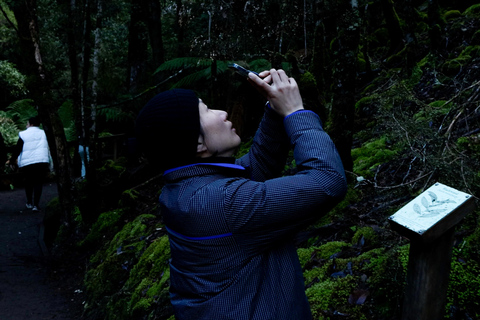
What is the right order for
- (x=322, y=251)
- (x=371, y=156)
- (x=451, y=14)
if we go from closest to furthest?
(x=322, y=251), (x=371, y=156), (x=451, y=14)

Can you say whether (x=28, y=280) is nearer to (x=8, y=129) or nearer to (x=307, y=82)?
(x=307, y=82)

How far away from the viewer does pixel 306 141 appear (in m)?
1.55

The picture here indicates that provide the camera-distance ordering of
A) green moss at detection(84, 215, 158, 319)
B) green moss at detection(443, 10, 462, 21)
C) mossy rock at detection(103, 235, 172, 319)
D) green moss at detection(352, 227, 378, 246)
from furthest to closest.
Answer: green moss at detection(443, 10, 462, 21) → green moss at detection(84, 215, 158, 319) → mossy rock at detection(103, 235, 172, 319) → green moss at detection(352, 227, 378, 246)

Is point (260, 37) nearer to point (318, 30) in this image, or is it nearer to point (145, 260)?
point (318, 30)

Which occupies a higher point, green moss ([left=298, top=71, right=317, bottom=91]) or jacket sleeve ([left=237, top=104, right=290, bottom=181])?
green moss ([left=298, top=71, right=317, bottom=91])

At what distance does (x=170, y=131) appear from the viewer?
1691mm

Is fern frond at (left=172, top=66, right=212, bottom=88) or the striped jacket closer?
the striped jacket

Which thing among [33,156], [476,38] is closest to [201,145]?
[476,38]

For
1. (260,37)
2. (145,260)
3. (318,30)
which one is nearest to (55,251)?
(145,260)

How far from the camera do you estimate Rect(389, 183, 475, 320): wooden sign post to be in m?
1.96

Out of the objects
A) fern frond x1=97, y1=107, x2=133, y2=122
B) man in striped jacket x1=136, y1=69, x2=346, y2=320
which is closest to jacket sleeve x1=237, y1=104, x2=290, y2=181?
man in striped jacket x1=136, y1=69, x2=346, y2=320

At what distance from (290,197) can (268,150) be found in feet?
2.08

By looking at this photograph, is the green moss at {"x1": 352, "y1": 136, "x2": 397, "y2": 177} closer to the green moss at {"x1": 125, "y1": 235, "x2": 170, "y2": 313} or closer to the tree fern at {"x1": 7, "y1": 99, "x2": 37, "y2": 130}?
the green moss at {"x1": 125, "y1": 235, "x2": 170, "y2": 313}

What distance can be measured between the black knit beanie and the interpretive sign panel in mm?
1038
